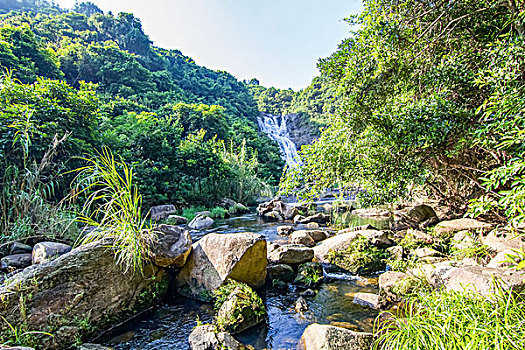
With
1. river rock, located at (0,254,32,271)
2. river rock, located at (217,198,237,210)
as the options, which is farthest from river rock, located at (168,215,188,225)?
river rock, located at (0,254,32,271)

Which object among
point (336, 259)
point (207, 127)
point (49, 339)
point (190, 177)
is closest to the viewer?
point (49, 339)

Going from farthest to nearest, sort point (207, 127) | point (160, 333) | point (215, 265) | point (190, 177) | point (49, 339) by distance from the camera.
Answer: point (207, 127), point (190, 177), point (215, 265), point (160, 333), point (49, 339)

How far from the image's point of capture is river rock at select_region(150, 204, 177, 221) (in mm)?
11613

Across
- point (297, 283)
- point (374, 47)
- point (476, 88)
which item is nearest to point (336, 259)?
point (297, 283)

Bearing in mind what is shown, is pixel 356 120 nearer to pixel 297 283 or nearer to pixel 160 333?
pixel 297 283

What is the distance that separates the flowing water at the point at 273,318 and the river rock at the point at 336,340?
46cm

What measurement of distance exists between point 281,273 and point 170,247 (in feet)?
7.28

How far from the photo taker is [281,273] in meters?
4.72

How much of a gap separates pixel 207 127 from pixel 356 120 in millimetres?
21242

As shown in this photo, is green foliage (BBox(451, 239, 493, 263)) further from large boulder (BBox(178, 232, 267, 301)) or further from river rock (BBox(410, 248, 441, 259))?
large boulder (BBox(178, 232, 267, 301))

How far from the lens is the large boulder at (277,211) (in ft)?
38.8

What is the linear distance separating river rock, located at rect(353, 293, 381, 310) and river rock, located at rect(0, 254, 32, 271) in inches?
262

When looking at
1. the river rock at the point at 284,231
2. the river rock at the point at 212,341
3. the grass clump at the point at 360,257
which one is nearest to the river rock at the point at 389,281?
the grass clump at the point at 360,257

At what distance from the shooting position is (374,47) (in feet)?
15.2
